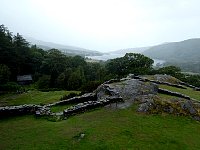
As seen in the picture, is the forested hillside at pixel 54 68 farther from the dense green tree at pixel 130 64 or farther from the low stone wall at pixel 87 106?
the low stone wall at pixel 87 106

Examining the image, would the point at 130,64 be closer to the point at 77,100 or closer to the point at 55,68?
the point at 55,68

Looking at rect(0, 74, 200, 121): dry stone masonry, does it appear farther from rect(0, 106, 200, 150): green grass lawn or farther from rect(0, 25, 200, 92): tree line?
rect(0, 25, 200, 92): tree line

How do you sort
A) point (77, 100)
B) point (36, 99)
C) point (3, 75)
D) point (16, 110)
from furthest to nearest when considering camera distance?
point (3, 75) → point (36, 99) → point (77, 100) → point (16, 110)

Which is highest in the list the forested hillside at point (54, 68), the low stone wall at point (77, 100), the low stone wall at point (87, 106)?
the low stone wall at point (87, 106)

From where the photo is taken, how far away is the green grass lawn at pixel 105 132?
18188 millimetres

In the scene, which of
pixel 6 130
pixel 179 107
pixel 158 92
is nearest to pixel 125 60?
pixel 158 92

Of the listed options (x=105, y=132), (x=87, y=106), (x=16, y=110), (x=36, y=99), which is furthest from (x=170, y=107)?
(x=36, y=99)

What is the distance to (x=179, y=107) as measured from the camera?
25.7 meters

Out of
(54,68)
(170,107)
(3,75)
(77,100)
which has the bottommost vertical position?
(54,68)

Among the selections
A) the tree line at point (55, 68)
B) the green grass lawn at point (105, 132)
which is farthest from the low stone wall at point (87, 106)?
the tree line at point (55, 68)

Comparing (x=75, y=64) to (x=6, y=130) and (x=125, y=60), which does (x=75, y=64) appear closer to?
(x=125, y=60)

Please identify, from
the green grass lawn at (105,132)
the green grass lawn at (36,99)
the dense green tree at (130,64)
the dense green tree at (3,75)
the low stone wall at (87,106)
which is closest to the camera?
the green grass lawn at (105,132)

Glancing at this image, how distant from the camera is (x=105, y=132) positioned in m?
19.8

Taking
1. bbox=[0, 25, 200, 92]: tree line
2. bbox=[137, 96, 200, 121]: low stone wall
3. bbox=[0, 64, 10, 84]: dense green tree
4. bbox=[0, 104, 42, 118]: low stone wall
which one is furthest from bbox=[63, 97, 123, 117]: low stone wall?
bbox=[0, 64, 10, 84]: dense green tree
